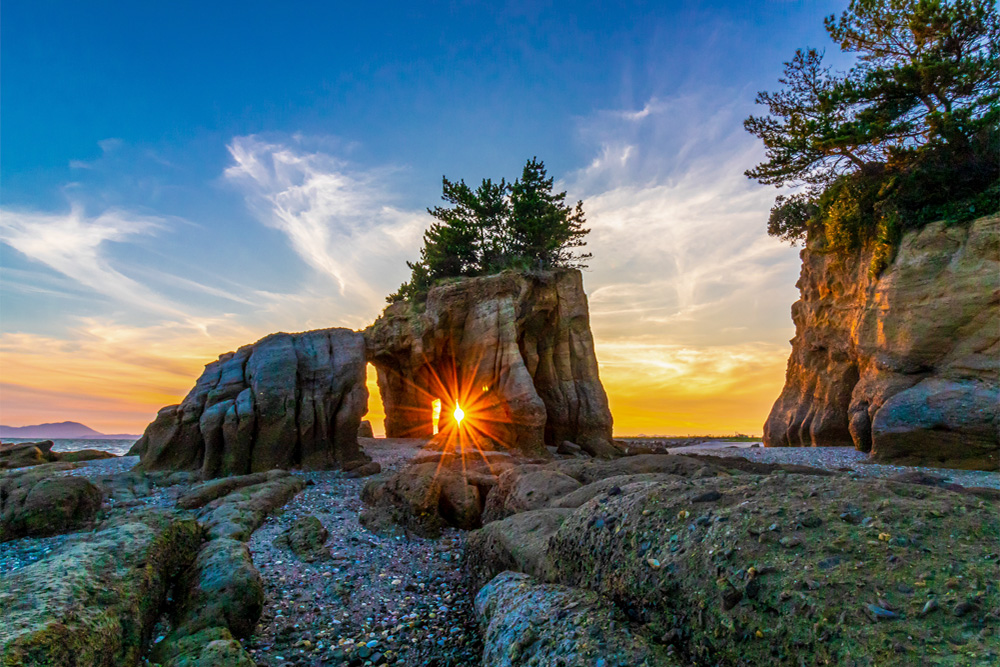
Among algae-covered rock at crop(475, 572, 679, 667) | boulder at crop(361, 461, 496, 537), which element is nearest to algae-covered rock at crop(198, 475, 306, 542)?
boulder at crop(361, 461, 496, 537)

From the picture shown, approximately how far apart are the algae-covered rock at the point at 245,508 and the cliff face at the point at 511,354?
13.5 metres

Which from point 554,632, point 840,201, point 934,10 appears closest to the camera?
point 554,632

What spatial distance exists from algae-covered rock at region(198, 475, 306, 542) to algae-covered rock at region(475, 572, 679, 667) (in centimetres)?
682

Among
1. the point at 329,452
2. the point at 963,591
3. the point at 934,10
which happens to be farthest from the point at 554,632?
the point at 934,10

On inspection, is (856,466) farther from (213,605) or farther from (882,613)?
(213,605)

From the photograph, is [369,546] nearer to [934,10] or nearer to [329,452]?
[329,452]

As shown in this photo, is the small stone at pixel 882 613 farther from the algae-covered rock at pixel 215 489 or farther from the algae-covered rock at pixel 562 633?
the algae-covered rock at pixel 215 489

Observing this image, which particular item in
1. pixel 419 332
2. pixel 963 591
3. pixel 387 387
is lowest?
pixel 963 591

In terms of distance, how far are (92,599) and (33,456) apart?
2357cm

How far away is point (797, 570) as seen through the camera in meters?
3.76

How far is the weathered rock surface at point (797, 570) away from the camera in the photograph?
312cm

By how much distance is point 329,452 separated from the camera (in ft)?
67.8

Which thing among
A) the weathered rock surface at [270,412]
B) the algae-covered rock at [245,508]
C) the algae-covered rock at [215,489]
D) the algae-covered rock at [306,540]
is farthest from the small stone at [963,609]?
the weathered rock surface at [270,412]

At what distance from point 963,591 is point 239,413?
21.1 metres
